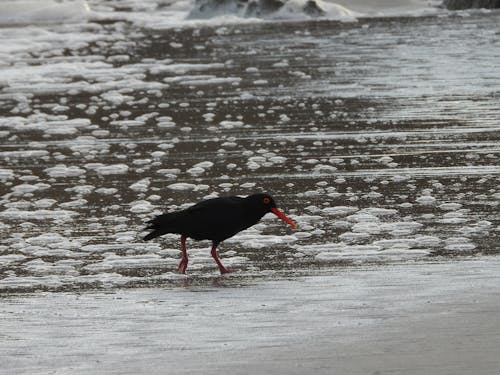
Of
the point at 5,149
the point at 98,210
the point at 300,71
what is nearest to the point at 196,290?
the point at 98,210

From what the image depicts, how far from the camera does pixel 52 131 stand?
10.6 metres

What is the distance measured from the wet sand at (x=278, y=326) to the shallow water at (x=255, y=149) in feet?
1.27

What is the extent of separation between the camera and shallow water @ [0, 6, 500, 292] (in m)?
6.67

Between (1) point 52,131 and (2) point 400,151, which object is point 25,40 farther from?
(2) point 400,151

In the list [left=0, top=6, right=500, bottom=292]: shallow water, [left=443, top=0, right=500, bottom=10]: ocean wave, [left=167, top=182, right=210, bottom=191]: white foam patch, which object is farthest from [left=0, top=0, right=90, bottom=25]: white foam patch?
[left=167, top=182, right=210, bottom=191]: white foam patch

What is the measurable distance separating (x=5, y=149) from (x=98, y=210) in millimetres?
2539

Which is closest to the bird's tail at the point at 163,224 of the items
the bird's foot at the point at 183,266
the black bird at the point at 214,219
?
the black bird at the point at 214,219

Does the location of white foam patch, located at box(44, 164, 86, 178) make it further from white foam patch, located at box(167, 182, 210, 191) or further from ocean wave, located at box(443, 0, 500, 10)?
ocean wave, located at box(443, 0, 500, 10)

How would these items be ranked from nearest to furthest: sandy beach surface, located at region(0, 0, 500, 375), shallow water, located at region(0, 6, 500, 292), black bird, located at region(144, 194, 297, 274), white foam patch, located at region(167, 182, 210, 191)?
sandy beach surface, located at region(0, 0, 500, 375), black bird, located at region(144, 194, 297, 274), shallow water, located at region(0, 6, 500, 292), white foam patch, located at region(167, 182, 210, 191)

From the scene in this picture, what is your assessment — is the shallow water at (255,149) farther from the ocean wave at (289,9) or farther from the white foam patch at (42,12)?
the white foam patch at (42,12)

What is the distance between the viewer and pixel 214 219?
6.33 meters

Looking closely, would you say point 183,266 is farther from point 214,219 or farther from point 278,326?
point 278,326

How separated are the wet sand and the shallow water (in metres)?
0.39

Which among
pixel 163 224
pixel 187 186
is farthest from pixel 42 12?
pixel 163 224
